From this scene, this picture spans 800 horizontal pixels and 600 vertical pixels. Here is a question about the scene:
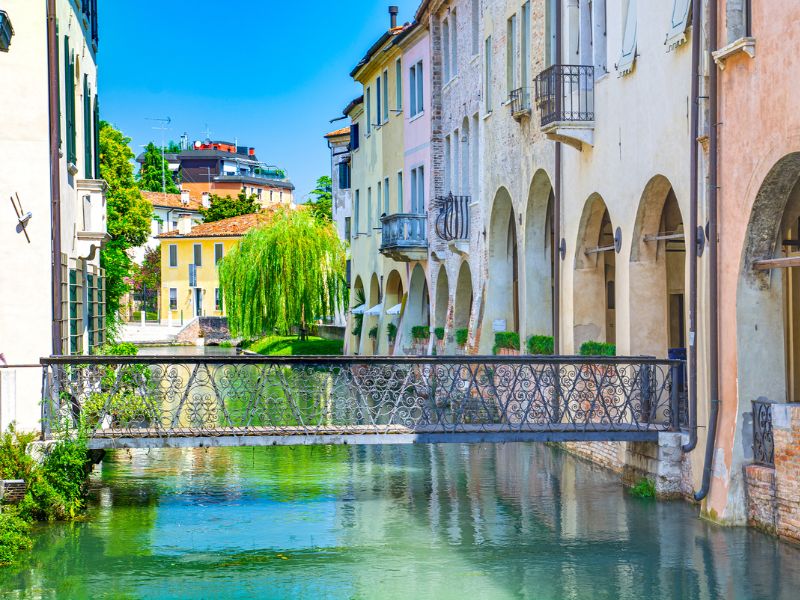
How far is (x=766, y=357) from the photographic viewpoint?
1380cm

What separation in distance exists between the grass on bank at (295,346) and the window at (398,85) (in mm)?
11299

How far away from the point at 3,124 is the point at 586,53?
9.19 m

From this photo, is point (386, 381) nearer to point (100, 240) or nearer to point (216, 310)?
point (100, 240)

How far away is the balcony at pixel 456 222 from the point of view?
2914cm

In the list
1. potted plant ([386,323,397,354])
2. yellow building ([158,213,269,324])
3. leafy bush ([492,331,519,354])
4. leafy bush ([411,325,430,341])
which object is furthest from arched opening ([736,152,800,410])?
yellow building ([158,213,269,324])

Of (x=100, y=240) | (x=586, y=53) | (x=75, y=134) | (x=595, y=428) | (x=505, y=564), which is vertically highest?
(x=586, y=53)

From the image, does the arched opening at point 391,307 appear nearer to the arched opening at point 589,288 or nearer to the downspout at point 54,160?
the arched opening at point 589,288

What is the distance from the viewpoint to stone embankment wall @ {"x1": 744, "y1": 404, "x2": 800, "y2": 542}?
12719mm

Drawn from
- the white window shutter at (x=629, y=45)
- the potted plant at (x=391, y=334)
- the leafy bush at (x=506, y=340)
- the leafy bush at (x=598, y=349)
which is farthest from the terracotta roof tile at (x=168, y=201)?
the white window shutter at (x=629, y=45)

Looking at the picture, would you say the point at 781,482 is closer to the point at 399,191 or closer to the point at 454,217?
the point at 454,217

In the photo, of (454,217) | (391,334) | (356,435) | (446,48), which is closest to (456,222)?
(454,217)

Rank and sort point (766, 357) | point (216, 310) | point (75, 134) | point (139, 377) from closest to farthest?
1. point (766, 357)
2. point (139, 377)
3. point (75, 134)
4. point (216, 310)

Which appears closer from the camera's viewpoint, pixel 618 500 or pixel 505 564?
pixel 505 564

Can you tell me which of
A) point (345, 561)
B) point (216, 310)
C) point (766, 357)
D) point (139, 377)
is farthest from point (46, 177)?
point (216, 310)
